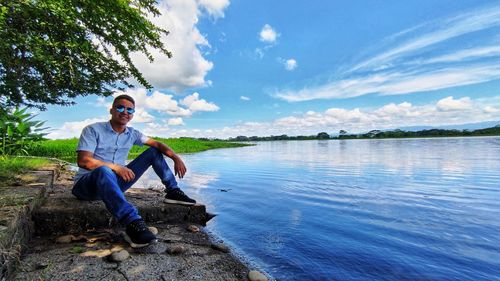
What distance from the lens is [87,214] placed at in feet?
13.1

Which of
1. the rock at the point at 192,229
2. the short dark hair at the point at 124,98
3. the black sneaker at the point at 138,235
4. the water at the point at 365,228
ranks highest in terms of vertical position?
the short dark hair at the point at 124,98

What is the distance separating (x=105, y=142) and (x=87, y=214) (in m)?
0.98

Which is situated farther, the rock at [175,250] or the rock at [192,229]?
the rock at [192,229]

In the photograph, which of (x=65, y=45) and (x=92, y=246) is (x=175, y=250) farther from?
(x=65, y=45)

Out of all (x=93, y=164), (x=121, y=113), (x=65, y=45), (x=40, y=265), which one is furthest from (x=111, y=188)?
(x=65, y=45)

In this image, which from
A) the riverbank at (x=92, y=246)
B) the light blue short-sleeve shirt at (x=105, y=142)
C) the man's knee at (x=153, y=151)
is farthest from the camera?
the man's knee at (x=153, y=151)

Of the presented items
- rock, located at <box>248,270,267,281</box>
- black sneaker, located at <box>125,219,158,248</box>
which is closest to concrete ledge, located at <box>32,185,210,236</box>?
black sneaker, located at <box>125,219,158,248</box>

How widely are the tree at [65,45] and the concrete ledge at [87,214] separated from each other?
259 cm

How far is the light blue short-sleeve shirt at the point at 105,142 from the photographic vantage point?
3891 millimetres

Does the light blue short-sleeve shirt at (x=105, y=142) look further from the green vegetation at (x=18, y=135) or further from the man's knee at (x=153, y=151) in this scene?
the green vegetation at (x=18, y=135)

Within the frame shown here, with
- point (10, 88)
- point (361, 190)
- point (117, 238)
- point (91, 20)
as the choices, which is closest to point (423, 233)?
point (361, 190)

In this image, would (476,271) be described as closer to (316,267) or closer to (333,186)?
(316,267)

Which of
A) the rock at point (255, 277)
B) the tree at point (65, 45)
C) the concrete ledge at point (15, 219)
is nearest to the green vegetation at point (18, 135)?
the tree at point (65, 45)

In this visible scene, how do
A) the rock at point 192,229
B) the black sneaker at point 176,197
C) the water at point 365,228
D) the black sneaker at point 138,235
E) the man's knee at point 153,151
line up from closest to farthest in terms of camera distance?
1. the black sneaker at point 138,235
2. the water at point 365,228
3. the rock at point 192,229
4. the man's knee at point 153,151
5. the black sneaker at point 176,197
